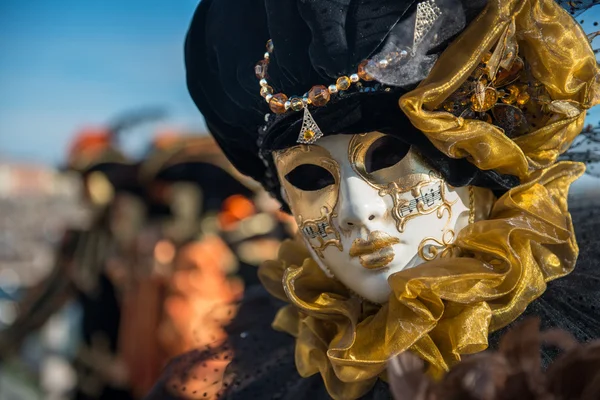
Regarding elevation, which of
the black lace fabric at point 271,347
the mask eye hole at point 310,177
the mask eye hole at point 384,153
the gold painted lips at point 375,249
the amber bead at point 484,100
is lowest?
the black lace fabric at point 271,347

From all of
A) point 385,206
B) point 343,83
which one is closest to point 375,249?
point 385,206

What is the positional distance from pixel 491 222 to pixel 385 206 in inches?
6.9

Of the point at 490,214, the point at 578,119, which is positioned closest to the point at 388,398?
the point at 490,214

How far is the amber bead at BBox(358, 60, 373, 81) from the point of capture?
1.20 m

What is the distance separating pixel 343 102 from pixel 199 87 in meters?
0.41

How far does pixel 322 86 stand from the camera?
125 centimetres

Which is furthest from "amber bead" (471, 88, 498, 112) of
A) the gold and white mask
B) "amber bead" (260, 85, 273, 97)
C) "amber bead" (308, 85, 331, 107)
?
"amber bead" (260, 85, 273, 97)

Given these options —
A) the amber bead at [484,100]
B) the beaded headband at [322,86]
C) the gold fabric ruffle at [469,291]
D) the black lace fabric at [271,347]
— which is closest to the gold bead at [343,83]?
the beaded headband at [322,86]

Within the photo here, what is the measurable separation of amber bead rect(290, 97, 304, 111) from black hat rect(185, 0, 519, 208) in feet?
0.06

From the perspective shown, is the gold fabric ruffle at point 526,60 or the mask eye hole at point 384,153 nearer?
the gold fabric ruffle at point 526,60

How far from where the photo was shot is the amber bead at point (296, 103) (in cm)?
128

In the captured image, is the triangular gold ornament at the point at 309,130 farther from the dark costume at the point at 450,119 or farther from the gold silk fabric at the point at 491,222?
the gold silk fabric at the point at 491,222

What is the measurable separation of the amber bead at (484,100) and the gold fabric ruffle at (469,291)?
15 centimetres

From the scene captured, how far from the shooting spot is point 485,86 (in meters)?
1.25
